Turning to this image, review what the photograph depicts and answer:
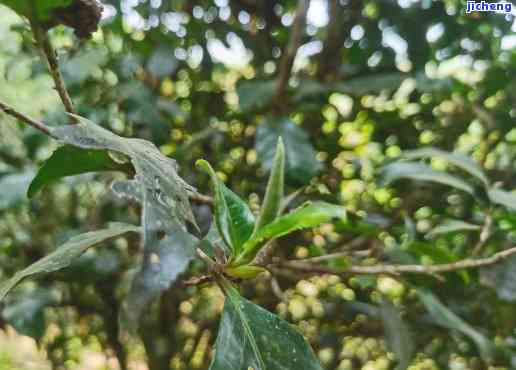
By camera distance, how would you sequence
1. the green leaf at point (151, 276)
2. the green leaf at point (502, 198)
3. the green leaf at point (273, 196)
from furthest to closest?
the green leaf at point (502, 198)
the green leaf at point (273, 196)
the green leaf at point (151, 276)

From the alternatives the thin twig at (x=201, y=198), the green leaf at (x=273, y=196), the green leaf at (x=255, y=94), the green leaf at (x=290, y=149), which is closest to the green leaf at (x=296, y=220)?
the green leaf at (x=273, y=196)

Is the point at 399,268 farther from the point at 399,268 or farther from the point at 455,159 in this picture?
the point at 455,159

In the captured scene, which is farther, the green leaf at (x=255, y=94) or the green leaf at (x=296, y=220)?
the green leaf at (x=255, y=94)

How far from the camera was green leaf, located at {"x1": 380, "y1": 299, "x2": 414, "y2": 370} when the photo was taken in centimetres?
86

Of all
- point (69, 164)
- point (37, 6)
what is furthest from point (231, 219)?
point (37, 6)

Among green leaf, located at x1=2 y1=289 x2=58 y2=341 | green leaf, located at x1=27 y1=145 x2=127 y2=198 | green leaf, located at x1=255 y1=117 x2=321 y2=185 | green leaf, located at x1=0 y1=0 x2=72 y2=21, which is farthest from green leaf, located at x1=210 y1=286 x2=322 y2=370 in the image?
green leaf, located at x1=2 y1=289 x2=58 y2=341

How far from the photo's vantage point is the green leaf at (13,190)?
3.27 feet

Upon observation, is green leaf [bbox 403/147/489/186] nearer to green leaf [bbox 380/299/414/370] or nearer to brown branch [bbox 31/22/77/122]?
green leaf [bbox 380/299/414/370]

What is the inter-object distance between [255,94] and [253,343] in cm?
61

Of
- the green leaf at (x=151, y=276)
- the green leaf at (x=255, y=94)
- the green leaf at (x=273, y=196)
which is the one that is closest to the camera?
the green leaf at (x=151, y=276)

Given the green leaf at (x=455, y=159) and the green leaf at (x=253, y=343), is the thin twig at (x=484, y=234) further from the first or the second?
the green leaf at (x=253, y=343)

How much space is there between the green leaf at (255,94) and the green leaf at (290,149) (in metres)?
0.04

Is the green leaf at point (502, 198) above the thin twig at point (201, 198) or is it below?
below

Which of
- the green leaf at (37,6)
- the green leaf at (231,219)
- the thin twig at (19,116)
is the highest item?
the green leaf at (37,6)
